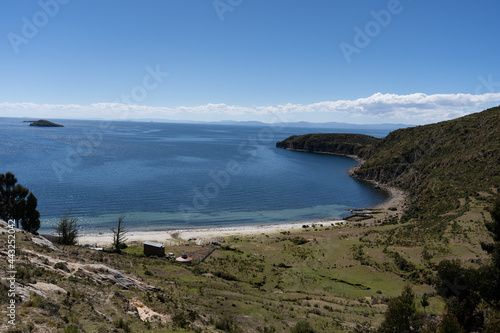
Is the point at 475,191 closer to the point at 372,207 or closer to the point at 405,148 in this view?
the point at 372,207

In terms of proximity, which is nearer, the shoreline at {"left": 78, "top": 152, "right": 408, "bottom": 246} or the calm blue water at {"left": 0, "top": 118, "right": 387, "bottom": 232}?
the shoreline at {"left": 78, "top": 152, "right": 408, "bottom": 246}

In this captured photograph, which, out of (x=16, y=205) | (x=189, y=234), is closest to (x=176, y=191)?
(x=189, y=234)

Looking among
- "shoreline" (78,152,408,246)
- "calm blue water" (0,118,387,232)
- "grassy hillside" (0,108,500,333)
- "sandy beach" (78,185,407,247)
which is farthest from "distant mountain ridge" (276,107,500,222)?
"sandy beach" (78,185,407,247)

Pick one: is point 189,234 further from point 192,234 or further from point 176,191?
point 176,191

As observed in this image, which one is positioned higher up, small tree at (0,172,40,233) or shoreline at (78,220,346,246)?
small tree at (0,172,40,233)

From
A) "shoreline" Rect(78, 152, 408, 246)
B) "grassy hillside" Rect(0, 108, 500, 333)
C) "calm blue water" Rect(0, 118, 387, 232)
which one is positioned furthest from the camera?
"calm blue water" Rect(0, 118, 387, 232)

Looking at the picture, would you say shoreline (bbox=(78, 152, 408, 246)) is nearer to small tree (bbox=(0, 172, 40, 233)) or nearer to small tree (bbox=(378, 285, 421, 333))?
small tree (bbox=(0, 172, 40, 233))

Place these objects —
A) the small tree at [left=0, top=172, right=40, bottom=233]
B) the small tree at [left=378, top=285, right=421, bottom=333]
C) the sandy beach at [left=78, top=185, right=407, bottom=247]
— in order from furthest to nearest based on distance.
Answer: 1. the sandy beach at [left=78, top=185, right=407, bottom=247]
2. the small tree at [left=0, top=172, right=40, bottom=233]
3. the small tree at [left=378, top=285, right=421, bottom=333]

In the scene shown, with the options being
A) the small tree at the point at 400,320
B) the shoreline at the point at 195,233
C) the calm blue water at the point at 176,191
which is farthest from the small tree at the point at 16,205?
the small tree at the point at 400,320

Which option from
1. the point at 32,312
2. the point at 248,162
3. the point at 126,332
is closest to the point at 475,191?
the point at 126,332
